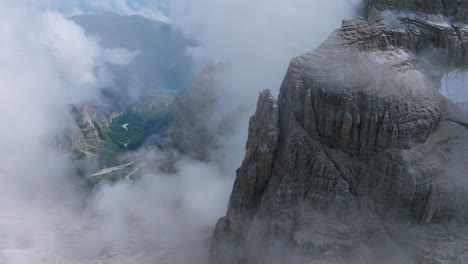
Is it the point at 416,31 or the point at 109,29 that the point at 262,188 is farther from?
the point at 109,29

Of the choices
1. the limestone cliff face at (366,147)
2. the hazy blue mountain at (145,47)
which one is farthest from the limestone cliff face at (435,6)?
the hazy blue mountain at (145,47)

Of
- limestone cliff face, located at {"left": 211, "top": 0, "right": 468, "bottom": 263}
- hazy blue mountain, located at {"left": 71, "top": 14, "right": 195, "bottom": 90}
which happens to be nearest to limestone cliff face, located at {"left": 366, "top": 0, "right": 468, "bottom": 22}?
limestone cliff face, located at {"left": 211, "top": 0, "right": 468, "bottom": 263}

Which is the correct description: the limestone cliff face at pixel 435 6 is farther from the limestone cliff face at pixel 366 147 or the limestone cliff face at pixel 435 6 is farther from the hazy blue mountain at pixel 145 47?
the hazy blue mountain at pixel 145 47

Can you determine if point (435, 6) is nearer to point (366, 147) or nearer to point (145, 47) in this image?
point (366, 147)

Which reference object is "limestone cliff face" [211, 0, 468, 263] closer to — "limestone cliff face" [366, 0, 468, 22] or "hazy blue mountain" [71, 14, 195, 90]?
"limestone cliff face" [366, 0, 468, 22]

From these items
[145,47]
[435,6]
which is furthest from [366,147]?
[145,47]

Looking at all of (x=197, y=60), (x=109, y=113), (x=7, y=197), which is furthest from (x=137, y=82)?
(x=7, y=197)

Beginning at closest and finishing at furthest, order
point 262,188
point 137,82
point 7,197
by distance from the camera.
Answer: point 262,188 → point 7,197 → point 137,82
